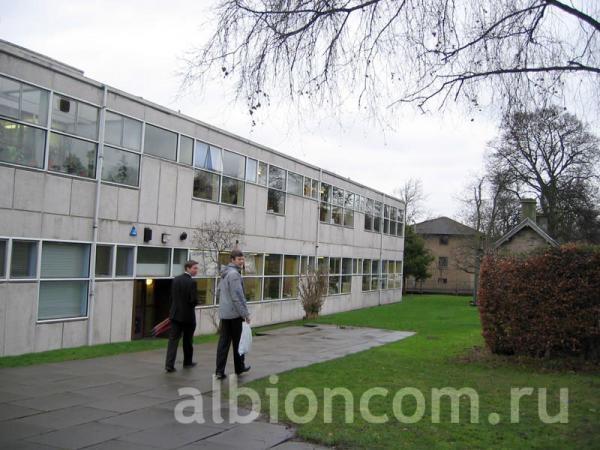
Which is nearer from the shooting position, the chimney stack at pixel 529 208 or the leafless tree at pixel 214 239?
the leafless tree at pixel 214 239

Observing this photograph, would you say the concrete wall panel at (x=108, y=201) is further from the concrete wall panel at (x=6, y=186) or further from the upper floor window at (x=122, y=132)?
the concrete wall panel at (x=6, y=186)

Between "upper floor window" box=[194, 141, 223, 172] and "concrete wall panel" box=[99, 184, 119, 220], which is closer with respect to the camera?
"concrete wall panel" box=[99, 184, 119, 220]

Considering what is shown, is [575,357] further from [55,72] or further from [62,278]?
[55,72]

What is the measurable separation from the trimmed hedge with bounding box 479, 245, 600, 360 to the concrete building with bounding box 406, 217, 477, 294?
50459 millimetres

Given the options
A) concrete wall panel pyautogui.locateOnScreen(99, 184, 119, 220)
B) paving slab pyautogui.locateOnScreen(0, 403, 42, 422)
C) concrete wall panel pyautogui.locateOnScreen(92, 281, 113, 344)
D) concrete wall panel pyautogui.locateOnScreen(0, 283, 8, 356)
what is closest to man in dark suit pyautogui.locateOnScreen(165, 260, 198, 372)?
paving slab pyautogui.locateOnScreen(0, 403, 42, 422)

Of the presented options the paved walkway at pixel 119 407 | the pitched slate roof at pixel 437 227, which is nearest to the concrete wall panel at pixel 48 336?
the paved walkway at pixel 119 407

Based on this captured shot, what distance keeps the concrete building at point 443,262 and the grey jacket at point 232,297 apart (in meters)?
54.6

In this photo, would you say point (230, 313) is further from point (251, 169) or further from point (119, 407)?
point (251, 169)

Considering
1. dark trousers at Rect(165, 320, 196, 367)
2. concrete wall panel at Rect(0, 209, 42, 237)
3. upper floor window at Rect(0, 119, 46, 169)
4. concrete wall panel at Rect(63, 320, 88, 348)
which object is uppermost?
upper floor window at Rect(0, 119, 46, 169)

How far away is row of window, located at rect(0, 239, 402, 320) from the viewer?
1317 centimetres

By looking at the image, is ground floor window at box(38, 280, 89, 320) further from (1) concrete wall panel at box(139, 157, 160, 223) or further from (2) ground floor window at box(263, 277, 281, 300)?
(2) ground floor window at box(263, 277, 281, 300)

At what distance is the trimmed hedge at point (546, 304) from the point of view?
36.4ft

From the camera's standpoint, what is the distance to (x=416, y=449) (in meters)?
5.50

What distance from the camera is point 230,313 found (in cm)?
905
